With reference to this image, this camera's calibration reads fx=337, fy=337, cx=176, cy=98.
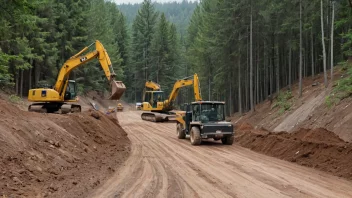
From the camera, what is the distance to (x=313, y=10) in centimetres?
3173

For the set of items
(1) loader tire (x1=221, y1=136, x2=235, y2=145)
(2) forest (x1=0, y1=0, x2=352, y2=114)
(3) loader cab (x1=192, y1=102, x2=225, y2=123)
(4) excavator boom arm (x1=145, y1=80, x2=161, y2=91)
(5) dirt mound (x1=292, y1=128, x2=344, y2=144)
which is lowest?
(1) loader tire (x1=221, y1=136, x2=235, y2=145)

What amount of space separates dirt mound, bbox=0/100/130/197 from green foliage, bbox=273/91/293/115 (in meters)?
16.7

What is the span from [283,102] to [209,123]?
14.5 metres

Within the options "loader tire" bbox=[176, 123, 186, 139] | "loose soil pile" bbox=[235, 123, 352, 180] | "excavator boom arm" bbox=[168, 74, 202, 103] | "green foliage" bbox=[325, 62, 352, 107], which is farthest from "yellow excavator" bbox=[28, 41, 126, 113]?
"green foliage" bbox=[325, 62, 352, 107]

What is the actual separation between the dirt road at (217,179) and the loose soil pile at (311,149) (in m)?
0.52

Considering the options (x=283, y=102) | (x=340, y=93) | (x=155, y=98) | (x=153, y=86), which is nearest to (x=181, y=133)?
(x=340, y=93)

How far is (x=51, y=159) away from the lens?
29.9 ft

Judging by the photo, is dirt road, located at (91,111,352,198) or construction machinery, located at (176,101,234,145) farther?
construction machinery, located at (176,101,234,145)

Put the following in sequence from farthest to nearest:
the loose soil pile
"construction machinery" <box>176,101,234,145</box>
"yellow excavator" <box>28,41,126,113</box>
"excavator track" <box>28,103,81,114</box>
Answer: "excavator track" <box>28,103,81,114</box>, "yellow excavator" <box>28,41,126,113</box>, "construction machinery" <box>176,101,234,145</box>, the loose soil pile

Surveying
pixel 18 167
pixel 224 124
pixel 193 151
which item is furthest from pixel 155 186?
pixel 224 124

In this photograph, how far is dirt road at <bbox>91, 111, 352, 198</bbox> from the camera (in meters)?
7.56

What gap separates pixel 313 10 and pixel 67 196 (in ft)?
101

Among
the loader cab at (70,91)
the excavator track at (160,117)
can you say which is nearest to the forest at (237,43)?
the loader cab at (70,91)

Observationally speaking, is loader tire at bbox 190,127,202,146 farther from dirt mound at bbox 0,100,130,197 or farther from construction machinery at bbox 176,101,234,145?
dirt mound at bbox 0,100,130,197
